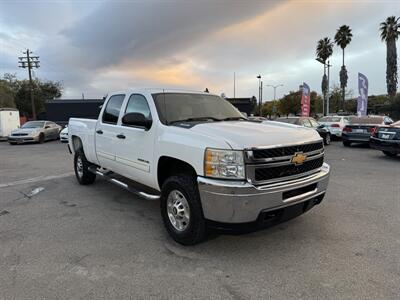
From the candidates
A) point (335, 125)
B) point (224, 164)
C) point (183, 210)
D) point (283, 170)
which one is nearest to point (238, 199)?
point (224, 164)

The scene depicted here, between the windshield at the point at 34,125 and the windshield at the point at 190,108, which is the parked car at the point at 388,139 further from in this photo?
the windshield at the point at 34,125

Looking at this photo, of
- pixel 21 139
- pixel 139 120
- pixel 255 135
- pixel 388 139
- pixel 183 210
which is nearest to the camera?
pixel 255 135

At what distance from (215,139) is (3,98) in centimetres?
4765

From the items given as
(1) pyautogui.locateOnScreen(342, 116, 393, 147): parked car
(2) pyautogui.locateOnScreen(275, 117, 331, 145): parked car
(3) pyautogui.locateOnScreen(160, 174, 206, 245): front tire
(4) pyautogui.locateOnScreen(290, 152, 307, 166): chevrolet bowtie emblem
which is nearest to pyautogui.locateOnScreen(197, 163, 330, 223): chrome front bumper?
(3) pyautogui.locateOnScreen(160, 174, 206, 245): front tire

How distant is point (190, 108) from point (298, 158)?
183 cm

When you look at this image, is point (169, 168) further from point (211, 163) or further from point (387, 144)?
point (387, 144)

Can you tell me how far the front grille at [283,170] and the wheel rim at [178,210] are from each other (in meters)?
0.94

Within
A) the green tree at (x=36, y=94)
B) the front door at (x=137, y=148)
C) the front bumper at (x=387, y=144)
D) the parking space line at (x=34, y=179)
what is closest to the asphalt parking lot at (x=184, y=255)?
the front door at (x=137, y=148)

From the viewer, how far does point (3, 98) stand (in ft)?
140

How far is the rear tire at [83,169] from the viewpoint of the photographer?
7.00m

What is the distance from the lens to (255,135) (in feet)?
11.8

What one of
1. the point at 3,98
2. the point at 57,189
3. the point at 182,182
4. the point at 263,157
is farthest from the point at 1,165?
the point at 3,98

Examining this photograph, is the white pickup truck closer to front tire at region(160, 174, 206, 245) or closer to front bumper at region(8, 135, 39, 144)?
front tire at region(160, 174, 206, 245)

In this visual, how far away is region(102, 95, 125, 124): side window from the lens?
5531 mm
